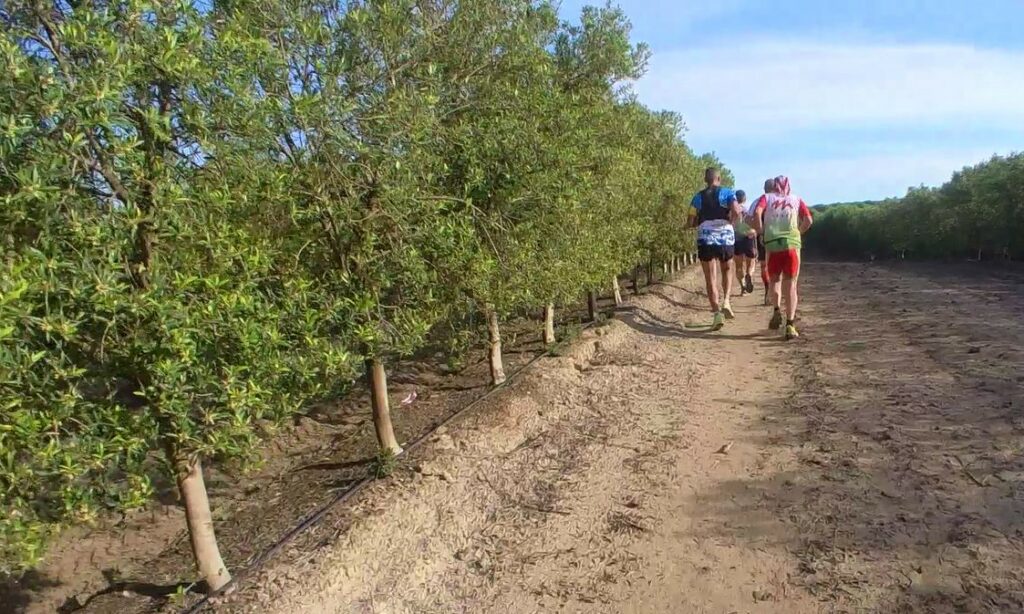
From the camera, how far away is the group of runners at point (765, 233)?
9195mm

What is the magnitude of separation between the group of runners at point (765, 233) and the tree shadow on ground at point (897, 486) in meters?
1.94

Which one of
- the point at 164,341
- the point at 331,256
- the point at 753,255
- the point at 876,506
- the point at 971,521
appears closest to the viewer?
the point at 164,341

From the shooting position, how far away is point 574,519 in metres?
4.76

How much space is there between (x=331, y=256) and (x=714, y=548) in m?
3.28

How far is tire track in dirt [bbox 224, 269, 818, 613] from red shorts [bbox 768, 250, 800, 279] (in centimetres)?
225

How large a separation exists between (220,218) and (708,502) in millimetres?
3515

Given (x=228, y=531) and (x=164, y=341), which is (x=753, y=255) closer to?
(x=228, y=531)

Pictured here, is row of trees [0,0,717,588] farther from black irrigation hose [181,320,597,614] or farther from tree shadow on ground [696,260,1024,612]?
tree shadow on ground [696,260,1024,612]

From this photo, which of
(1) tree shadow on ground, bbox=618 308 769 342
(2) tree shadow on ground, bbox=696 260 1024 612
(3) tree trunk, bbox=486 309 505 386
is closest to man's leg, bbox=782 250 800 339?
(1) tree shadow on ground, bbox=618 308 769 342

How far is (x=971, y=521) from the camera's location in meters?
3.92

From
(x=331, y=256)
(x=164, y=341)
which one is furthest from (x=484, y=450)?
(x=164, y=341)

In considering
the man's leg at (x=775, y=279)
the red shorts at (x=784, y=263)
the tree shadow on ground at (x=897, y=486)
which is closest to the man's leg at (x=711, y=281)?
the man's leg at (x=775, y=279)

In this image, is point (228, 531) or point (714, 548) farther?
point (228, 531)

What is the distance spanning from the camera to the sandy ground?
3.71m
